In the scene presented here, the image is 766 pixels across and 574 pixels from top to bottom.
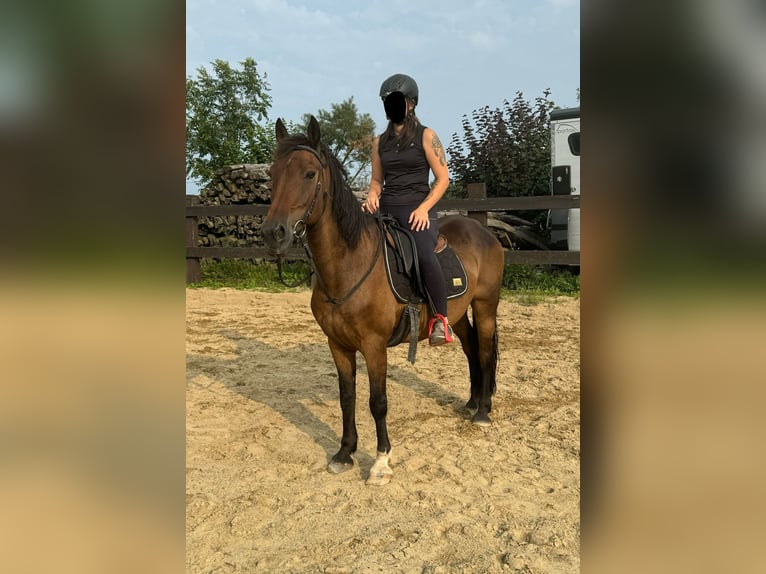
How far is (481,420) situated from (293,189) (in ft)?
7.24

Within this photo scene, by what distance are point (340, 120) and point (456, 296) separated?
40440 millimetres

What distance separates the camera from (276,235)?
259cm

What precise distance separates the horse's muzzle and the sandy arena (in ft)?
4.33

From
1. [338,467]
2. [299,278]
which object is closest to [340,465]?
[338,467]

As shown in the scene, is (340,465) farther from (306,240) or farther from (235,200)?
(235,200)

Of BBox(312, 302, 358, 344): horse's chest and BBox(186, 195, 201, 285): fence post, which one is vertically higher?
BBox(186, 195, 201, 285): fence post

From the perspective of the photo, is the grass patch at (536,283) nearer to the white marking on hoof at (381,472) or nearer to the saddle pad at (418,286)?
the saddle pad at (418,286)

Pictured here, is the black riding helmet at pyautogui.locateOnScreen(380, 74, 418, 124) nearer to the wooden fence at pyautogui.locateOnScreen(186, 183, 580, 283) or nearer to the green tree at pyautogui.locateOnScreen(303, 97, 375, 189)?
the wooden fence at pyautogui.locateOnScreen(186, 183, 580, 283)

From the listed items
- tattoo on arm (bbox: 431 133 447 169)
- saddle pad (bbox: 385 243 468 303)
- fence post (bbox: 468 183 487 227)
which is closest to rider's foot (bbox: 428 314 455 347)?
saddle pad (bbox: 385 243 468 303)

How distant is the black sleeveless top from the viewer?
3.32m

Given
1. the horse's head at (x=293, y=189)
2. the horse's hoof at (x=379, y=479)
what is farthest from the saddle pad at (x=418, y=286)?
the horse's hoof at (x=379, y=479)
